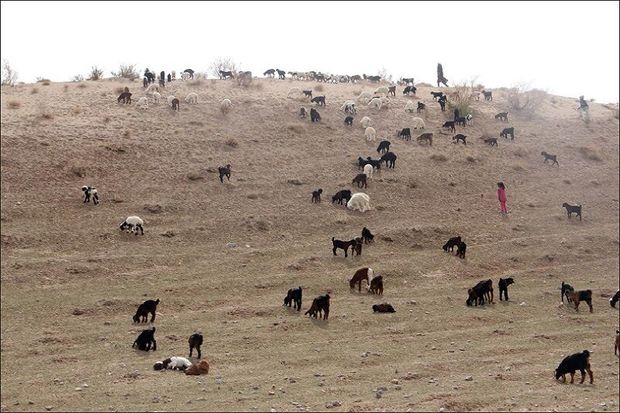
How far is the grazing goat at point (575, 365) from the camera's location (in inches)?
651

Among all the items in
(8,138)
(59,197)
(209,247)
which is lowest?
(209,247)

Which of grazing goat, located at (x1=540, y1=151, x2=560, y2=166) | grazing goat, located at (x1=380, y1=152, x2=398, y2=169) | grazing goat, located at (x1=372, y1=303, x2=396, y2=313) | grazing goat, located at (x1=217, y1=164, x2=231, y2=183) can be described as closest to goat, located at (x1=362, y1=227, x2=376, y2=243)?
grazing goat, located at (x1=372, y1=303, x2=396, y2=313)

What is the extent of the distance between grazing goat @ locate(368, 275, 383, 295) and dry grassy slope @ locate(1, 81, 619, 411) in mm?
417

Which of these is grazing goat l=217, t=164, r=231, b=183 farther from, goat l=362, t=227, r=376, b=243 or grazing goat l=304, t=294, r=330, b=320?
grazing goat l=304, t=294, r=330, b=320

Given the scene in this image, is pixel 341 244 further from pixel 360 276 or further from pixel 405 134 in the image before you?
pixel 405 134

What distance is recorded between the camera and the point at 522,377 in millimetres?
17016

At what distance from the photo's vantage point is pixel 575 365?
54.3ft

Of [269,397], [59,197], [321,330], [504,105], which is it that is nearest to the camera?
[269,397]

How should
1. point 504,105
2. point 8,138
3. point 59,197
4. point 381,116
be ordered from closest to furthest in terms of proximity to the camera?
point 59,197, point 8,138, point 381,116, point 504,105

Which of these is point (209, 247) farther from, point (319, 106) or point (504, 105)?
point (504, 105)

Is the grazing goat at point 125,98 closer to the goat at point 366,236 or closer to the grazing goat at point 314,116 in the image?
the grazing goat at point 314,116

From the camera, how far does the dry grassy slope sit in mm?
16688

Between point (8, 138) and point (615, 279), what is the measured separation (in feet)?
97.4

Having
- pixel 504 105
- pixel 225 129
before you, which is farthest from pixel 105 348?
pixel 504 105
